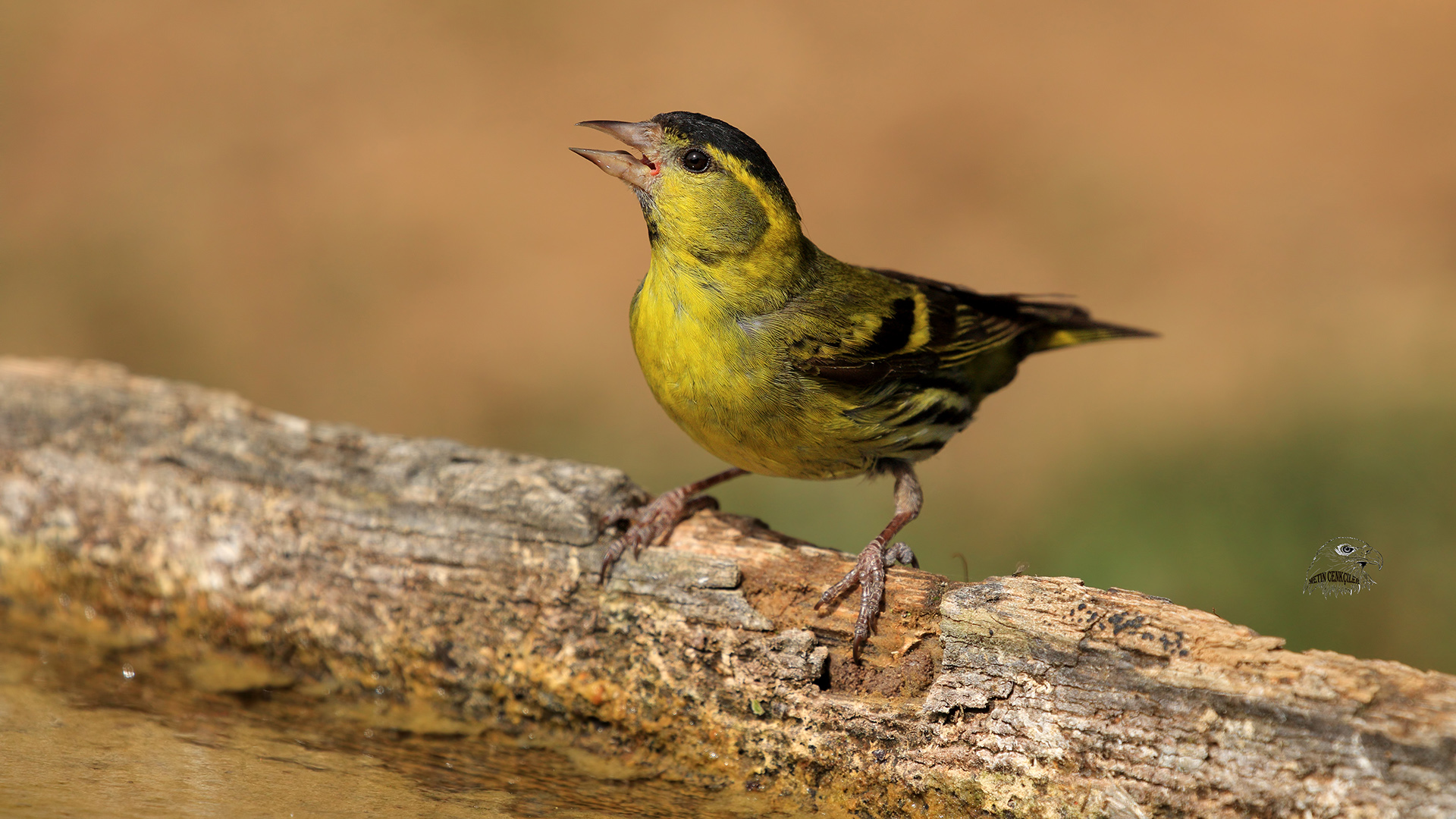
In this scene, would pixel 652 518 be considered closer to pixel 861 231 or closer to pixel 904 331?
pixel 904 331

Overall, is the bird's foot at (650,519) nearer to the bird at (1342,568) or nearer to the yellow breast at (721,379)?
the yellow breast at (721,379)

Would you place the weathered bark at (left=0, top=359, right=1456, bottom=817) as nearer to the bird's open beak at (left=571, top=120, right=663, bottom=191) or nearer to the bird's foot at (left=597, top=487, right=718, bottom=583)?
the bird's foot at (left=597, top=487, right=718, bottom=583)

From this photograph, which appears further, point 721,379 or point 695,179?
point 695,179

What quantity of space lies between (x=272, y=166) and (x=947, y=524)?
8170mm

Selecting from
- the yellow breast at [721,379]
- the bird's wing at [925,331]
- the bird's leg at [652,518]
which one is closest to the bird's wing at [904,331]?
the bird's wing at [925,331]

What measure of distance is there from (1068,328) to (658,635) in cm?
269

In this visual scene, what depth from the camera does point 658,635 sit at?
381cm

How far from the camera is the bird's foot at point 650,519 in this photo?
3998 millimetres

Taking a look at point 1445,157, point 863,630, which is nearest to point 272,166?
point 863,630

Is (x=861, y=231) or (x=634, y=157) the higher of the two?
(x=861, y=231)

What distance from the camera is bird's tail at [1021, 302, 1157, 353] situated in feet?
17.1

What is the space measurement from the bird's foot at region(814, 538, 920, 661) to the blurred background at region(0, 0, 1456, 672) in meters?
2.58

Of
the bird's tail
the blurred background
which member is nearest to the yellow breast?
the bird's tail

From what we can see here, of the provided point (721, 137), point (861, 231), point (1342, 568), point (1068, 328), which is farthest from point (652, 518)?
point (861, 231)
